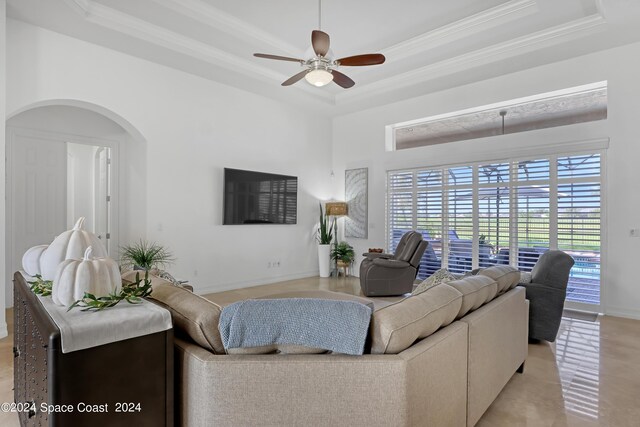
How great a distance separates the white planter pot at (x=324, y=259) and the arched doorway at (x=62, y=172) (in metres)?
3.46

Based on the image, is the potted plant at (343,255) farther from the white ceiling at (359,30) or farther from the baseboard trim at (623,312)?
the baseboard trim at (623,312)

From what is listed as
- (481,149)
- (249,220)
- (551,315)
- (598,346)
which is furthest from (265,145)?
(598,346)

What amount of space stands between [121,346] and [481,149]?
18.6ft

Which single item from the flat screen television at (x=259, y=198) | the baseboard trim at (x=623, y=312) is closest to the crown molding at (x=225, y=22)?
the flat screen television at (x=259, y=198)

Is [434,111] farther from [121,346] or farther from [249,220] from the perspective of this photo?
[121,346]

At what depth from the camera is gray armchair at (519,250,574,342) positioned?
10.9 feet

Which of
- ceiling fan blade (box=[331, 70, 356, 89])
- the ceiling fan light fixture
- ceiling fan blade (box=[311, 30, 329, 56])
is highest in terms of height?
ceiling fan blade (box=[311, 30, 329, 56])

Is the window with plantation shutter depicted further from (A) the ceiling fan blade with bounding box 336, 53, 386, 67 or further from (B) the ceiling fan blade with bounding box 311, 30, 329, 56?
(B) the ceiling fan blade with bounding box 311, 30, 329, 56

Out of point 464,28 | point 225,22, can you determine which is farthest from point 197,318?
point 464,28

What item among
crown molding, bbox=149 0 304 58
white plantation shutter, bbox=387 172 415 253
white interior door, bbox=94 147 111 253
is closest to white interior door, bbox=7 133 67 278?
white interior door, bbox=94 147 111 253

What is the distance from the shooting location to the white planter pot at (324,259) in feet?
23.2

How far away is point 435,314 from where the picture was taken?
1.64m

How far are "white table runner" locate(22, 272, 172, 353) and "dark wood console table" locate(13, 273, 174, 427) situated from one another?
0.02 meters

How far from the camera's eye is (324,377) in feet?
4.26
